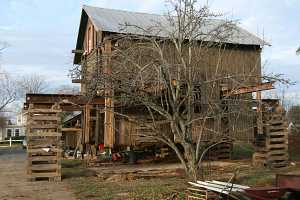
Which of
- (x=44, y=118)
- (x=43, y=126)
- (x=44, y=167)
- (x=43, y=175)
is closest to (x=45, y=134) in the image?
(x=43, y=126)

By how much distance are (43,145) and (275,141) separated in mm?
10496

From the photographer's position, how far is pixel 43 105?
20.2 m

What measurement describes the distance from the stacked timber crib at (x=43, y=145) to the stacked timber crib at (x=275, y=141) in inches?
371

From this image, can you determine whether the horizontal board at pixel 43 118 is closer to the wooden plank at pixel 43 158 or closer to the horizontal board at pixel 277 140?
the wooden plank at pixel 43 158

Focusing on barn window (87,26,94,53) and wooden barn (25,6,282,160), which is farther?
barn window (87,26,94,53)

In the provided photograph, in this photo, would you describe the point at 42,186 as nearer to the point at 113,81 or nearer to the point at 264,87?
the point at 113,81

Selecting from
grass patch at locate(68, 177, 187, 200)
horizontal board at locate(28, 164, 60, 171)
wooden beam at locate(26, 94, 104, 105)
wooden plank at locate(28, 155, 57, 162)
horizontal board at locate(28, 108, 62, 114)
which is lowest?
grass patch at locate(68, 177, 187, 200)

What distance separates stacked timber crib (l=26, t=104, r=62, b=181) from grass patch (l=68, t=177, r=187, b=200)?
983mm

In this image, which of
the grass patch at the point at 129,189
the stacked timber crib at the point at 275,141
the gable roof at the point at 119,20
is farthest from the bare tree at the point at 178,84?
the gable roof at the point at 119,20

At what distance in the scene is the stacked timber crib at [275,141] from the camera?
20328 mm

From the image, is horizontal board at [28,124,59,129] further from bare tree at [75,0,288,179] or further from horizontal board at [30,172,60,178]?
bare tree at [75,0,288,179]

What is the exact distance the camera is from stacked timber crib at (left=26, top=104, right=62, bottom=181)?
16797 mm

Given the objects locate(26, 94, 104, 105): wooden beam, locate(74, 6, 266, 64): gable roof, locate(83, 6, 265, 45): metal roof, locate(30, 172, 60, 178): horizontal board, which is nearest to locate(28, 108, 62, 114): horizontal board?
locate(26, 94, 104, 105): wooden beam

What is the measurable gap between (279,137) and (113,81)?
38.4 ft
